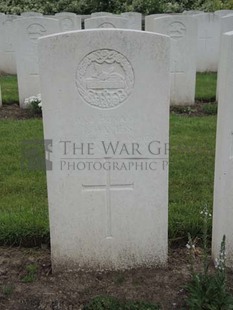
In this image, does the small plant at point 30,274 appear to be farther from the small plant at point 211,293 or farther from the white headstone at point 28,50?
the white headstone at point 28,50

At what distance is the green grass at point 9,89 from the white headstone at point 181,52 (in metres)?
2.65

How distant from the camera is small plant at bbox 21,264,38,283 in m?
3.09

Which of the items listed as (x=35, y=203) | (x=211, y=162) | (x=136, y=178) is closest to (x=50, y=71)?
(x=136, y=178)

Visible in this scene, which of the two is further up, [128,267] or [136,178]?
[136,178]

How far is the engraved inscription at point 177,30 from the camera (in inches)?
288

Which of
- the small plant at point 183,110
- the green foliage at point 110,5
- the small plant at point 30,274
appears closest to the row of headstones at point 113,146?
the small plant at point 30,274

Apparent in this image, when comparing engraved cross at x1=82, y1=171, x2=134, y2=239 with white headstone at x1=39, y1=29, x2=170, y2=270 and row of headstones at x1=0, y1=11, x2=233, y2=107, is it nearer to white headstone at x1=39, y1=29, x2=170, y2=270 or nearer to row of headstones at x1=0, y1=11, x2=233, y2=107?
white headstone at x1=39, y1=29, x2=170, y2=270

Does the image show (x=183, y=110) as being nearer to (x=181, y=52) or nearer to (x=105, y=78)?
(x=181, y=52)

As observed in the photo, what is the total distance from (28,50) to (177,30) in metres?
2.36

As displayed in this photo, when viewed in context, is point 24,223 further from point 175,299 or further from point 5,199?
point 175,299

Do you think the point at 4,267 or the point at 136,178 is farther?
the point at 4,267

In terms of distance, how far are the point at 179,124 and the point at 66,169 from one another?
367cm

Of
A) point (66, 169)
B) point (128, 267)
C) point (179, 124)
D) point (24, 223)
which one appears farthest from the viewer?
point (179, 124)

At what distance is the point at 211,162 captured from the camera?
4.95m
